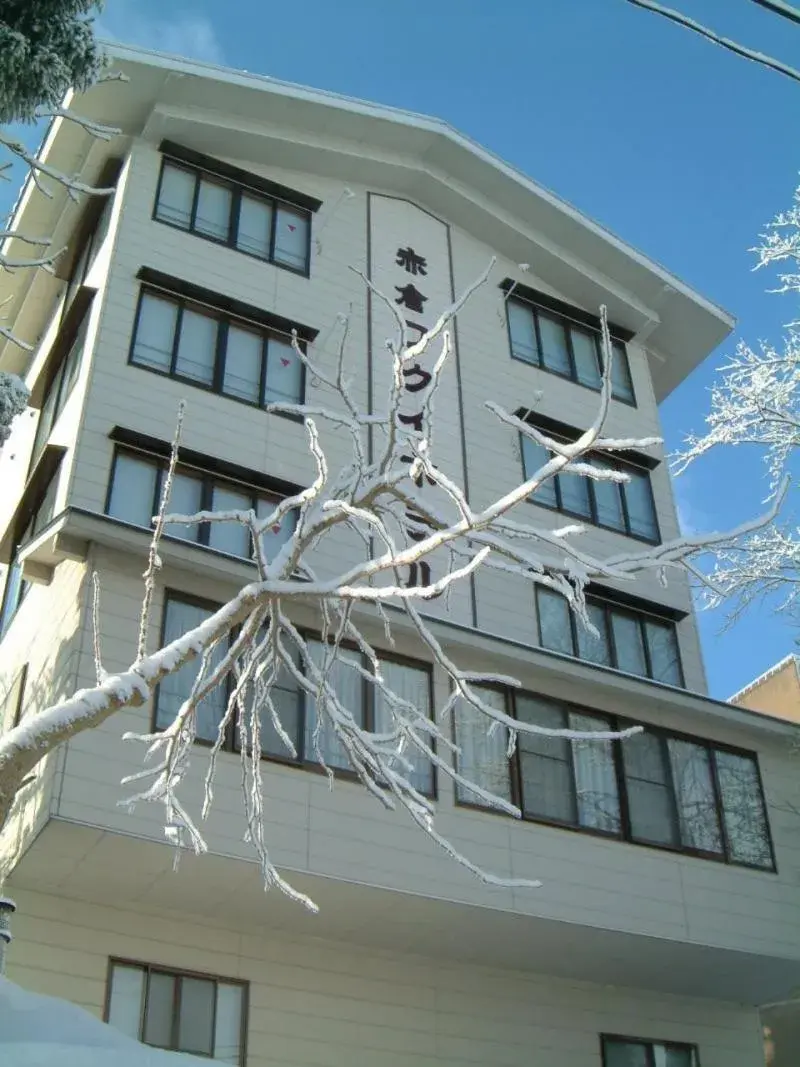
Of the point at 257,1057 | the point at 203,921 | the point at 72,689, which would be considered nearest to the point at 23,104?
the point at 72,689

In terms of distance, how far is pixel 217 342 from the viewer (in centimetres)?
1803

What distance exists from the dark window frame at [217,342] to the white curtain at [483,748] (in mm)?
4941

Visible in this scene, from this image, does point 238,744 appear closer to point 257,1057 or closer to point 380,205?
point 257,1057

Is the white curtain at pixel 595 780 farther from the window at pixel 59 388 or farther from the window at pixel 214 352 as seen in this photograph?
the window at pixel 59 388

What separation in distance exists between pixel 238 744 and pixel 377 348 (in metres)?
7.98

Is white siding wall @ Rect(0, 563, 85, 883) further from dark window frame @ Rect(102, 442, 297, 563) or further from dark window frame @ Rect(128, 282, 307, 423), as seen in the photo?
dark window frame @ Rect(128, 282, 307, 423)

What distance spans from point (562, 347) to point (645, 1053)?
12194 millimetres

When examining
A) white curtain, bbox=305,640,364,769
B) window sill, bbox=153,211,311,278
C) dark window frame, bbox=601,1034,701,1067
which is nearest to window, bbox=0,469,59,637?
white curtain, bbox=305,640,364,769

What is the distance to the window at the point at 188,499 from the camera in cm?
1579

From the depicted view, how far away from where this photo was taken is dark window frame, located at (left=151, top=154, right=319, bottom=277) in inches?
752

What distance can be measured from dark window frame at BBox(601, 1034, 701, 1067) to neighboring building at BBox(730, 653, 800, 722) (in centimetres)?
1045

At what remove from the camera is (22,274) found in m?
20.8

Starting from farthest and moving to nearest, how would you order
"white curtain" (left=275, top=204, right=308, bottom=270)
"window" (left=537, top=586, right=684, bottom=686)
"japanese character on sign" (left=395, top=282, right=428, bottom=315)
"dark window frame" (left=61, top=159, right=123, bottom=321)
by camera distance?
"japanese character on sign" (left=395, top=282, right=428, bottom=315) → "white curtain" (left=275, top=204, right=308, bottom=270) → "dark window frame" (left=61, top=159, right=123, bottom=321) → "window" (left=537, top=586, right=684, bottom=686)

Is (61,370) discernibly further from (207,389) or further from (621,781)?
(621,781)
